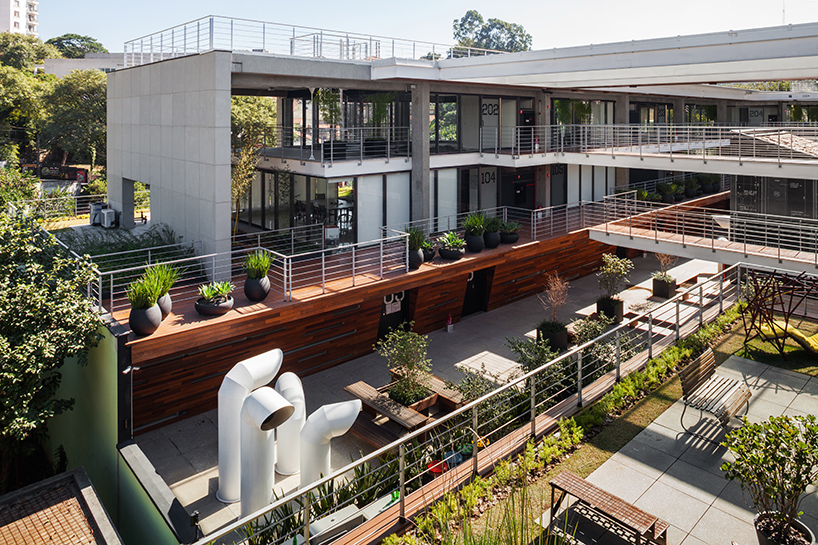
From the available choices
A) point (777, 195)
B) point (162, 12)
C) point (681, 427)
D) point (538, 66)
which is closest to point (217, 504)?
point (681, 427)

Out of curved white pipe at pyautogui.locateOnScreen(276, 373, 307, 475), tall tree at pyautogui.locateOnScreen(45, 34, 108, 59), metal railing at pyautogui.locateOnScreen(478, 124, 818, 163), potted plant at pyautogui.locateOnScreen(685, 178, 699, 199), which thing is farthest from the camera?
tall tree at pyautogui.locateOnScreen(45, 34, 108, 59)

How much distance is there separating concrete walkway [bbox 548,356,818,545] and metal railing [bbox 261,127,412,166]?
36.9 ft

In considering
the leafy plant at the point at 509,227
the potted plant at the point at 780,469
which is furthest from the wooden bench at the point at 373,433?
the leafy plant at the point at 509,227

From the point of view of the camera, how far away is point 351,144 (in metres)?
17.8

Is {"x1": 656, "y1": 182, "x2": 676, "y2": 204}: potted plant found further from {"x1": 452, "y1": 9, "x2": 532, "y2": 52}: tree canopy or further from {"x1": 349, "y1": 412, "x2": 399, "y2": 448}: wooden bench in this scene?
{"x1": 452, "y1": 9, "x2": 532, "y2": 52}: tree canopy

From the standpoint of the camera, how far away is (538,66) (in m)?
15.0

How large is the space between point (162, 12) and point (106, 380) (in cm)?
9052

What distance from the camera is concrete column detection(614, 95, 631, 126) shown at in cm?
2717

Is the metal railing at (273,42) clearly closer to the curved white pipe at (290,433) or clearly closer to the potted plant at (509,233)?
the potted plant at (509,233)

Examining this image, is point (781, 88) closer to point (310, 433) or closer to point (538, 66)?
point (538, 66)

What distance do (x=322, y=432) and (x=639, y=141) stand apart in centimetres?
1820

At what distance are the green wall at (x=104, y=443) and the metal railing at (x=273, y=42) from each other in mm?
7980

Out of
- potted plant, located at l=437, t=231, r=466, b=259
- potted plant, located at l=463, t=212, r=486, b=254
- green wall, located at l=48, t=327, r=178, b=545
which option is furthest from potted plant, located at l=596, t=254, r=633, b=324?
green wall, located at l=48, t=327, r=178, b=545

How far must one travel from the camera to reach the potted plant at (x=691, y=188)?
2881 centimetres
